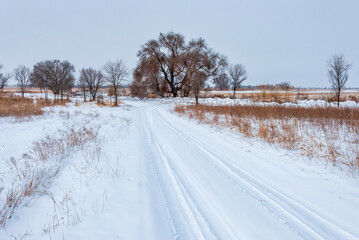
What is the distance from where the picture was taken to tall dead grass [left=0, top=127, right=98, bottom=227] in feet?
8.64

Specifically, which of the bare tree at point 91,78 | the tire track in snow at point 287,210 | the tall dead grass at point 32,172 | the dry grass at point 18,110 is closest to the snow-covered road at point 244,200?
the tire track in snow at point 287,210

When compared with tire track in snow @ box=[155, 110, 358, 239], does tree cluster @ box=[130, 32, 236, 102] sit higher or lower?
higher

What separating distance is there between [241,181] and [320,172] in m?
1.92

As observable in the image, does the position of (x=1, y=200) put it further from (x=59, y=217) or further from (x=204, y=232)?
(x=204, y=232)

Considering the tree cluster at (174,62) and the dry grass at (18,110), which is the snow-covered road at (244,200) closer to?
the dry grass at (18,110)

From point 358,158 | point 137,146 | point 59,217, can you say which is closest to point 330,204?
point 358,158

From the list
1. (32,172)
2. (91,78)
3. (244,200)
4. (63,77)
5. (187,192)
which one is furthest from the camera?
(91,78)

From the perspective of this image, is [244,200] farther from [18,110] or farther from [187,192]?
[18,110]

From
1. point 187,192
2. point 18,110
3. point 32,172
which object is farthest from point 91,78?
point 187,192

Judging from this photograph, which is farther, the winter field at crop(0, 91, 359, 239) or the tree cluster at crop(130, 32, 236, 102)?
the tree cluster at crop(130, 32, 236, 102)

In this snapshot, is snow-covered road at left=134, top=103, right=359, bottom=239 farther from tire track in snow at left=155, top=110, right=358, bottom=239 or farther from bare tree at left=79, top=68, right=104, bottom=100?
bare tree at left=79, top=68, right=104, bottom=100

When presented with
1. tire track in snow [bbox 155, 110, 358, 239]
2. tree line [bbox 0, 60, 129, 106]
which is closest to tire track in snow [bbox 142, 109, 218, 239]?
tire track in snow [bbox 155, 110, 358, 239]

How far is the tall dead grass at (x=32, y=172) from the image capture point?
8.64 ft

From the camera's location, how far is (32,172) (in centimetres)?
390
